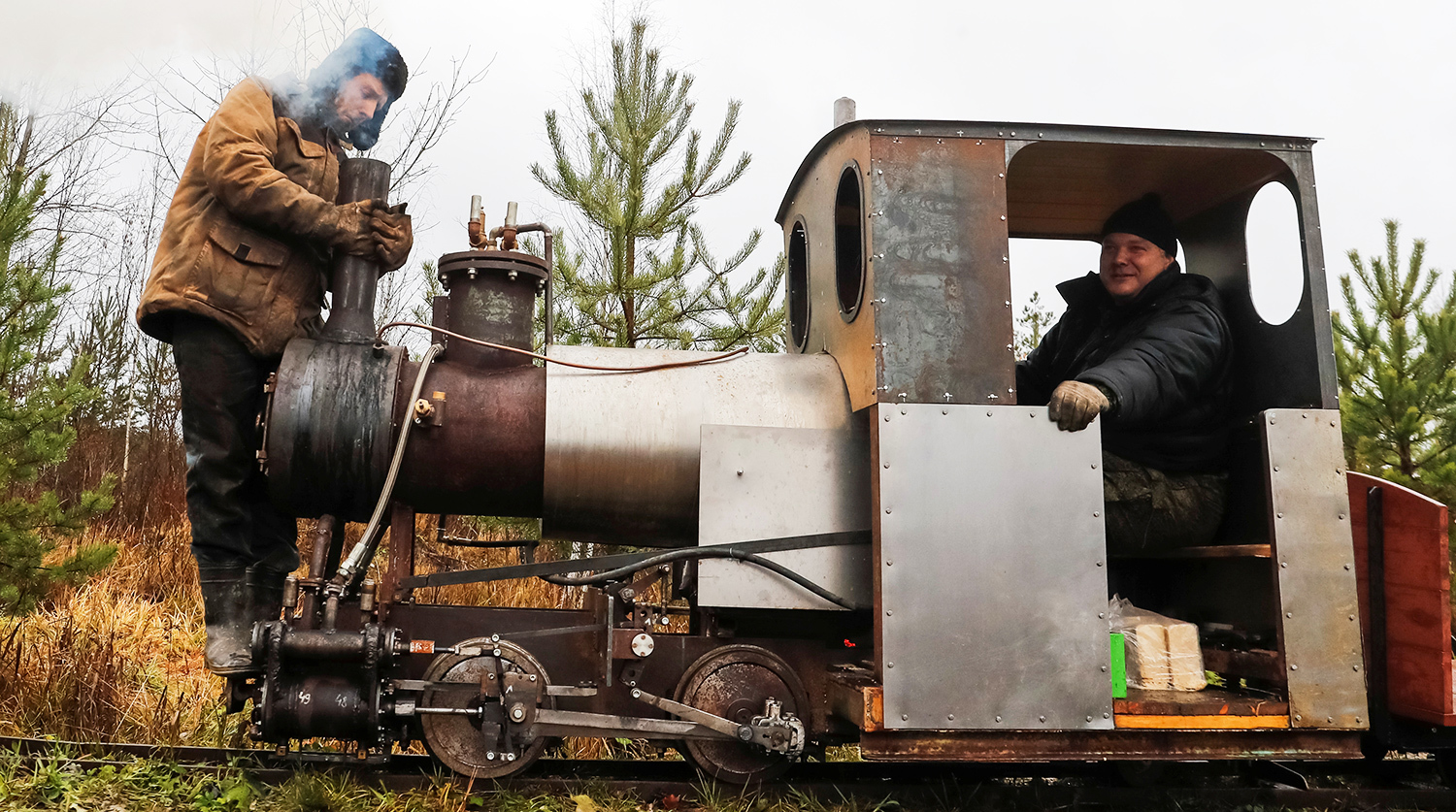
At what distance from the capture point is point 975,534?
2900 millimetres

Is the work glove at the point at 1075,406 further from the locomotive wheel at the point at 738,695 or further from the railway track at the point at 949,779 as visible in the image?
the railway track at the point at 949,779

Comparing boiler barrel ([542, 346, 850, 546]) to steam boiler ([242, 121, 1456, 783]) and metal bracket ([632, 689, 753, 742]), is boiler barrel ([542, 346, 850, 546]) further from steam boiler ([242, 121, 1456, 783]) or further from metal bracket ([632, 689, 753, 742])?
metal bracket ([632, 689, 753, 742])

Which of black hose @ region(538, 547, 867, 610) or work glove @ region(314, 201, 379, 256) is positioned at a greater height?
work glove @ region(314, 201, 379, 256)

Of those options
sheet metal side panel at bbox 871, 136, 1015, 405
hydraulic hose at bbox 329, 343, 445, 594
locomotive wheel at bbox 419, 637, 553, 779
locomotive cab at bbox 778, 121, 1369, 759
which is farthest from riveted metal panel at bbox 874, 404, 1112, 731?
hydraulic hose at bbox 329, 343, 445, 594

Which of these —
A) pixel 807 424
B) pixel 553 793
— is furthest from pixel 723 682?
pixel 807 424

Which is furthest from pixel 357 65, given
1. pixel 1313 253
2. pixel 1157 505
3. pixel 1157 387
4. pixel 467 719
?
pixel 1313 253

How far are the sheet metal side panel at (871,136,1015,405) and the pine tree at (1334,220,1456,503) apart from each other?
4482 millimetres

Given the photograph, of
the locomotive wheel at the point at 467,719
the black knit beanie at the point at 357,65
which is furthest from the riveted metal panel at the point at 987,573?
the black knit beanie at the point at 357,65

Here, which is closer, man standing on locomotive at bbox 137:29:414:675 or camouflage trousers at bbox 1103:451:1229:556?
man standing on locomotive at bbox 137:29:414:675

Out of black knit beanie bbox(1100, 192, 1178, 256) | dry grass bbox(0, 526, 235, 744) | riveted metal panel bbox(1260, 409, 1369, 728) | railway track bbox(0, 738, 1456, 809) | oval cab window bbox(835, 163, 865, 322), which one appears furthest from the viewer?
black knit beanie bbox(1100, 192, 1178, 256)

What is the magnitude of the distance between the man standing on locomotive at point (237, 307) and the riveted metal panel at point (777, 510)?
4.87 ft

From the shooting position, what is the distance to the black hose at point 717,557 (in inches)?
120

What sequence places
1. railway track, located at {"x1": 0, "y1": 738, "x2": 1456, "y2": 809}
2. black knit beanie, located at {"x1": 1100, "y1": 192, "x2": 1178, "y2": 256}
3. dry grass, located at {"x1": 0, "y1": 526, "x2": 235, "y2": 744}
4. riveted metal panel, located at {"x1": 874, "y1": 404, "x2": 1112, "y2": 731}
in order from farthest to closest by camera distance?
black knit beanie, located at {"x1": 1100, "y1": 192, "x2": 1178, "y2": 256}
dry grass, located at {"x1": 0, "y1": 526, "x2": 235, "y2": 744}
railway track, located at {"x1": 0, "y1": 738, "x2": 1456, "y2": 809}
riveted metal panel, located at {"x1": 874, "y1": 404, "x2": 1112, "y2": 731}

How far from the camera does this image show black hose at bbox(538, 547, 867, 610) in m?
3.05
